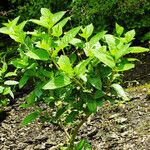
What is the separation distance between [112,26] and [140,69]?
1.99 m

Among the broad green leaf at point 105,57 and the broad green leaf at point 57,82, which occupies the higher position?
the broad green leaf at point 105,57

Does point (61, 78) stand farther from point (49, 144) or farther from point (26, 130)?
point (26, 130)

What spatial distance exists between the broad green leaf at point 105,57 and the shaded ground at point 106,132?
1.92 metres

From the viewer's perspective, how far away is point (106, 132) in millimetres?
4801

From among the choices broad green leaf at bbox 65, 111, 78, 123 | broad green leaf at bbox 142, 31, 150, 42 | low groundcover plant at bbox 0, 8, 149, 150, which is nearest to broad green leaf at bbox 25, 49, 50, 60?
low groundcover plant at bbox 0, 8, 149, 150

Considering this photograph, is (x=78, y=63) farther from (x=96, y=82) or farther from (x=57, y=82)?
(x=57, y=82)

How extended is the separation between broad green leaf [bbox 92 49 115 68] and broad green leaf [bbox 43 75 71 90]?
0.23 metres

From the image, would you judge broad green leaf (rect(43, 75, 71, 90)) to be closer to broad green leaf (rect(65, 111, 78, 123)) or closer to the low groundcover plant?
the low groundcover plant

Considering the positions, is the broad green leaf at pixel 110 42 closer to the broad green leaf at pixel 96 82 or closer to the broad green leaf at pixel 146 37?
the broad green leaf at pixel 96 82

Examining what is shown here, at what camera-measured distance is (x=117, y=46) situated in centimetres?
255

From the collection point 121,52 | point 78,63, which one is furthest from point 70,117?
point 121,52

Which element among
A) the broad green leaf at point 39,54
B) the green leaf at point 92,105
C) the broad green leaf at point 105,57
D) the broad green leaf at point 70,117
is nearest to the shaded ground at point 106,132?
the broad green leaf at point 70,117

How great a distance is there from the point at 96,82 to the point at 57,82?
277mm

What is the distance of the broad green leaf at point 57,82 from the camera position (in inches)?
93.4
